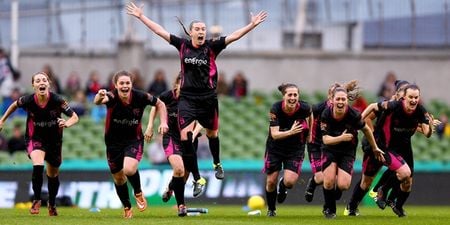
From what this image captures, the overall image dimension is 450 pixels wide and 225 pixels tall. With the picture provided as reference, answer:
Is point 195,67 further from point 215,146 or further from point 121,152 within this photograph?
point 121,152

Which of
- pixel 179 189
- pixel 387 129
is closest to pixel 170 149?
pixel 179 189

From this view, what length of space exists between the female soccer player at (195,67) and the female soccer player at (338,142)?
1.82m

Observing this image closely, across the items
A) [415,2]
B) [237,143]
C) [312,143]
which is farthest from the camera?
[415,2]

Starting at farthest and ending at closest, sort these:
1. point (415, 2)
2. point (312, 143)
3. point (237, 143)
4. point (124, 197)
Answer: point (415, 2) → point (237, 143) → point (312, 143) → point (124, 197)

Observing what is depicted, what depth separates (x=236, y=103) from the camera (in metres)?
35.3

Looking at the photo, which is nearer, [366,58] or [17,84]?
[17,84]

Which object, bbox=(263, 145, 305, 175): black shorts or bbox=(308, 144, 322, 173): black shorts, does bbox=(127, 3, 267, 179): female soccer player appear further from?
bbox=(308, 144, 322, 173): black shorts

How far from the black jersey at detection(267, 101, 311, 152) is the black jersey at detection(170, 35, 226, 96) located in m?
1.24

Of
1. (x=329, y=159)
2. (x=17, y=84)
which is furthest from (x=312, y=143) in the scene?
(x=17, y=84)

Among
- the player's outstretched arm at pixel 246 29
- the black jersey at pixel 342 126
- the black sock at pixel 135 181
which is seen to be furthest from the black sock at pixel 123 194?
the black jersey at pixel 342 126

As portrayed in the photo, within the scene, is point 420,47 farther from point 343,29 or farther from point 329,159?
point 329,159

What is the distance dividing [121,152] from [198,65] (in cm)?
184

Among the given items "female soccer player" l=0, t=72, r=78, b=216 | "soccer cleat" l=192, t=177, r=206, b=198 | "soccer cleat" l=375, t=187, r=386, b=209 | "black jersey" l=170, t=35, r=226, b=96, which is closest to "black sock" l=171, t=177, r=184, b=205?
"soccer cleat" l=192, t=177, r=206, b=198

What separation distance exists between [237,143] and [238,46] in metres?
4.68
